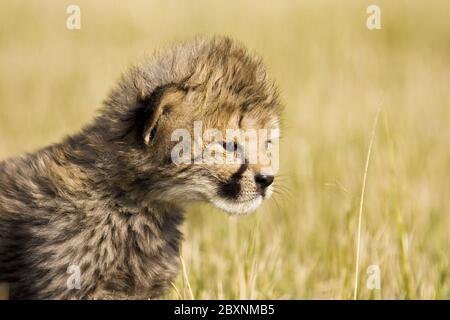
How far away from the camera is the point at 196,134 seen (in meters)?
3.52

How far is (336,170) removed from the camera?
259 inches

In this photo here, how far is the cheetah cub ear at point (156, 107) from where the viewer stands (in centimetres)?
345

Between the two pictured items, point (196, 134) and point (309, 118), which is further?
point (309, 118)

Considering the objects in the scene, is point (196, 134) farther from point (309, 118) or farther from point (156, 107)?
point (309, 118)

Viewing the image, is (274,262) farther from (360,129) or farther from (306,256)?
(360,129)

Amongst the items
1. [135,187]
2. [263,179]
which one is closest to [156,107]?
[135,187]

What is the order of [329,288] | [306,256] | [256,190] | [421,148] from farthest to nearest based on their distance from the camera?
[421,148], [306,256], [329,288], [256,190]

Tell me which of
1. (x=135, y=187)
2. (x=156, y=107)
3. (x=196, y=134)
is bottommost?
(x=135, y=187)

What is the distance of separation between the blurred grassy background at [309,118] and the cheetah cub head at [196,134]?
0.50m

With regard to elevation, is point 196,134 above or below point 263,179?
above

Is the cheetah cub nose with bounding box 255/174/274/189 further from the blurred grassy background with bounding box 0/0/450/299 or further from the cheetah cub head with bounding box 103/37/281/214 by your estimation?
the blurred grassy background with bounding box 0/0/450/299

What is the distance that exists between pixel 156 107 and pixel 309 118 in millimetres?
4443
